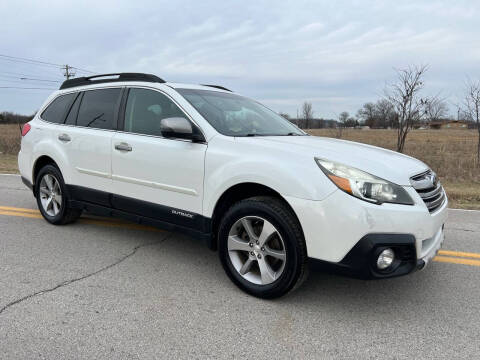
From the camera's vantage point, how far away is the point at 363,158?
3.05 m

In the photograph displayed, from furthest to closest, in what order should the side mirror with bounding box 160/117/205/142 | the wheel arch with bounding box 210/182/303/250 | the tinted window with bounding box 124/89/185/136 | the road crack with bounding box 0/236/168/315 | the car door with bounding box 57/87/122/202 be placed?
1. the car door with bounding box 57/87/122/202
2. the tinted window with bounding box 124/89/185/136
3. the side mirror with bounding box 160/117/205/142
4. the wheel arch with bounding box 210/182/303/250
5. the road crack with bounding box 0/236/168/315

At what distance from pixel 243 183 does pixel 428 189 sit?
1.47m

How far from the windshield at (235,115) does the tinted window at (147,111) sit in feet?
0.63

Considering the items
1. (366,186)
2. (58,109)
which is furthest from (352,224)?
(58,109)

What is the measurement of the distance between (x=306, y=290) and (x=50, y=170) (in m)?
3.56

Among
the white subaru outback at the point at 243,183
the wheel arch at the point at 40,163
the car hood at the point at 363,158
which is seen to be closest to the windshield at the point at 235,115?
the white subaru outback at the point at 243,183

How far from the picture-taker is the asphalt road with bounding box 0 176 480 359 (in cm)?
249

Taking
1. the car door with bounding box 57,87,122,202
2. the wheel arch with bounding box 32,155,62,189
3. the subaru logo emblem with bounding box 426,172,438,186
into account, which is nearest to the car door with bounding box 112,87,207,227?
the car door with bounding box 57,87,122,202

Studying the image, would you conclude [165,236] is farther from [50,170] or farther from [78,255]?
[50,170]

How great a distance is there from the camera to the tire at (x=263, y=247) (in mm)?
2922

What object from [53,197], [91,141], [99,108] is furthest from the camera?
[53,197]

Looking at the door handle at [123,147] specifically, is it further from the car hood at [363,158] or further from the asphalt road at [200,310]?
the car hood at [363,158]

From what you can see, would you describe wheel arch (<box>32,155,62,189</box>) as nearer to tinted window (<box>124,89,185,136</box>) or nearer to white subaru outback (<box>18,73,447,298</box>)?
white subaru outback (<box>18,73,447,298</box>)

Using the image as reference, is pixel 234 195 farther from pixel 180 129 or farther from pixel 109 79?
pixel 109 79
